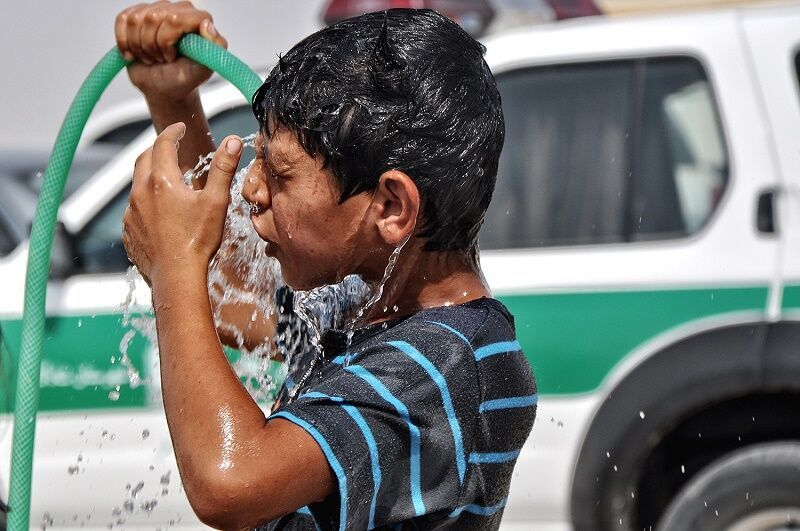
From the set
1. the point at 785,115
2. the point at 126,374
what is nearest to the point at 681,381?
the point at 785,115

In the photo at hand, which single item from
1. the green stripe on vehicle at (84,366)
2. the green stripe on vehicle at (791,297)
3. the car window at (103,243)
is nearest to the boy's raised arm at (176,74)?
the green stripe on vehicle at (84,366)

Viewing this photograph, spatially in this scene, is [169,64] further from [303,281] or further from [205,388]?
[205,388]

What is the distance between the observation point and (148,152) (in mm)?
1413

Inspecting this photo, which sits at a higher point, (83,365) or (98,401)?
(83,365)

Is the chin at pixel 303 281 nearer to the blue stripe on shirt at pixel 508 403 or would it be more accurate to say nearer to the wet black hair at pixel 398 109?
the wet black hair at pixel 398 109

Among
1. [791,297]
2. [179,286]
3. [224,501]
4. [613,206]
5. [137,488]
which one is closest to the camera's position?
[224,501]

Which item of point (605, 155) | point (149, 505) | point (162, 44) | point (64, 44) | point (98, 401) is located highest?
point (64, 44)

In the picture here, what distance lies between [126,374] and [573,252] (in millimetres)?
1314

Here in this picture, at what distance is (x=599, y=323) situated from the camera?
3.44 m

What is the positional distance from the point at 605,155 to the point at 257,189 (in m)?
2.33

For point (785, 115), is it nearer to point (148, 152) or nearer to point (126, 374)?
point (126, 374)

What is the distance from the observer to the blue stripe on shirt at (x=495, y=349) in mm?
1353

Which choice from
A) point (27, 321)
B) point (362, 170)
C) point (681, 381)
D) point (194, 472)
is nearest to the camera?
point (194, 472)

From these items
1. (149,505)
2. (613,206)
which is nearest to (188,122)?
(613,206)
